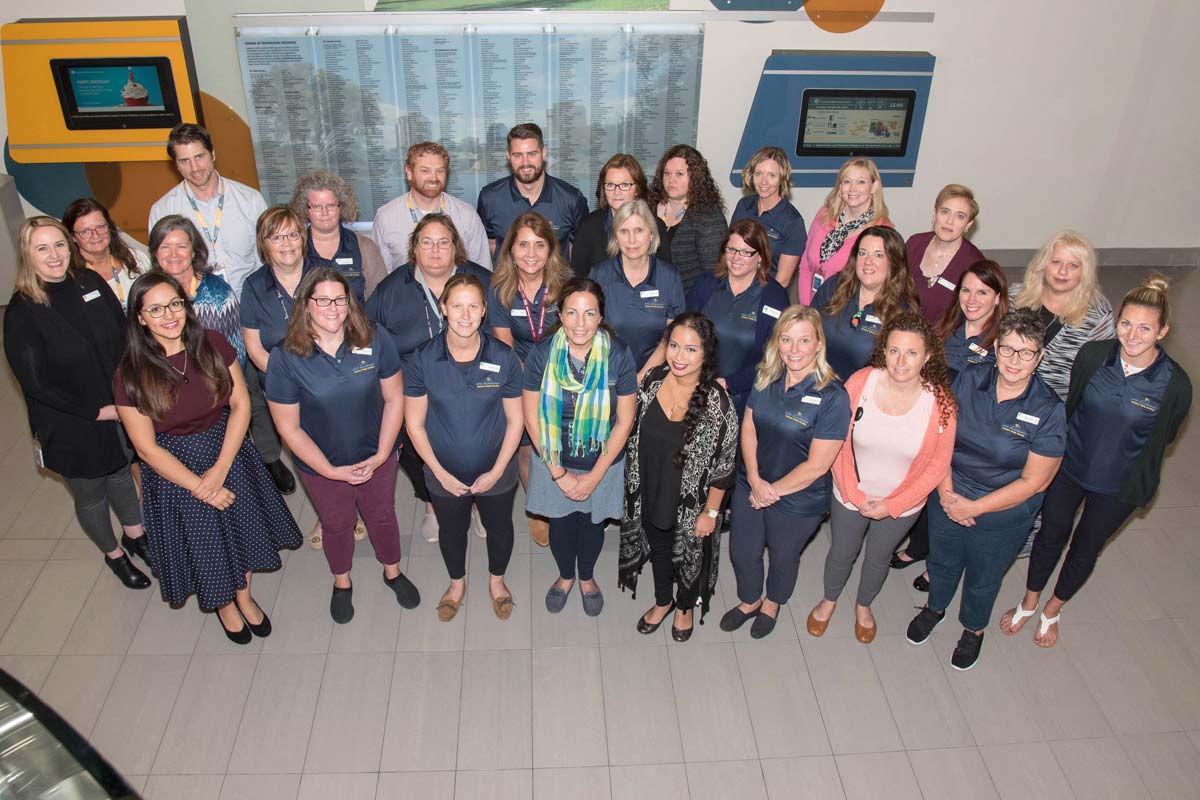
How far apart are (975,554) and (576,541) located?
Result: 1.78m

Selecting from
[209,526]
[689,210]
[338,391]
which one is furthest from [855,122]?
[209,526]

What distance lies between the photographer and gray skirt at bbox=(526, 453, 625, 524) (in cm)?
367

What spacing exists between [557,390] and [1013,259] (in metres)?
5.60

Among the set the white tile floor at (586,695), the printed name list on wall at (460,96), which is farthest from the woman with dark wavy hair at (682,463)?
the printed name list on wall at (460,96)

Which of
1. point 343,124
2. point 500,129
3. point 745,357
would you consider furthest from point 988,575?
point 343,124

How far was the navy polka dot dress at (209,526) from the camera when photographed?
3.44m

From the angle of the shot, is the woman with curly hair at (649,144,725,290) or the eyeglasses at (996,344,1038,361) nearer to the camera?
the eyeglasses at (996,344,1038,361)

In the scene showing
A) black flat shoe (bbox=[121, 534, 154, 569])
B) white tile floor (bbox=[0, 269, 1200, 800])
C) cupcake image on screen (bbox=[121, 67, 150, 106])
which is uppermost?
cupcake image on screen (bbox=[121, 67, 150, 106])

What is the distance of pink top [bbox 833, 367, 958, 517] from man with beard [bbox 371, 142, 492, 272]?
2115 mm

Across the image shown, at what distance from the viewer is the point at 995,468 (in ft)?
11.1

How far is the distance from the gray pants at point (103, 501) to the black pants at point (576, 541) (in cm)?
210

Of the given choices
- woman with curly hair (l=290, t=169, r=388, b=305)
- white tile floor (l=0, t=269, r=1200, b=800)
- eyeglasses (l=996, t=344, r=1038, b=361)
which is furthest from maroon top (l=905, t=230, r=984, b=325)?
woman with curly hair (l=290, t=169, r=388, b=305)

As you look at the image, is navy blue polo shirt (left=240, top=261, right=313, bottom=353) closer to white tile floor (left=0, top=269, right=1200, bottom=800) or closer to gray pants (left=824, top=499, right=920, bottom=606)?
white tile floor (left=0, top=269, right=1200, bottom=800)

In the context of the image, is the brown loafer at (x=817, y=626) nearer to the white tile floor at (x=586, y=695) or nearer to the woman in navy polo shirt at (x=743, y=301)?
the white tile floor at (x=586, y=695)
